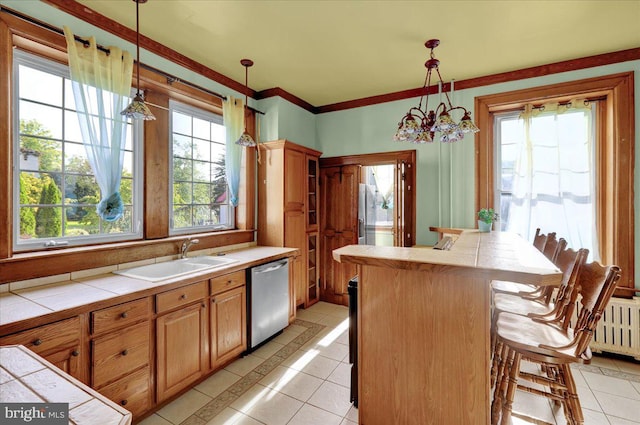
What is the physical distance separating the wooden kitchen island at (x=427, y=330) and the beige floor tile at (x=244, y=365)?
1207mm

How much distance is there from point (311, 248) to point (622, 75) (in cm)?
380

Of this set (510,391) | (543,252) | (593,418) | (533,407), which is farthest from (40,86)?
(593,418)

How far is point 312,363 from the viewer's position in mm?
2648

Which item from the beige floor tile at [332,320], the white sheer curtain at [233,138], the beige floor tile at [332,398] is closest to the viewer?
the beige floor tile at [332,398]

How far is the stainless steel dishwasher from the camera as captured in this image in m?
2.74

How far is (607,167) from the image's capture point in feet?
9.80

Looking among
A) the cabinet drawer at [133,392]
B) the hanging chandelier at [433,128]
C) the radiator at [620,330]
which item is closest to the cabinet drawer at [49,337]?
the cabinet drawer at [133,392]

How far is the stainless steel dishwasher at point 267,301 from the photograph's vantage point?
2.74m

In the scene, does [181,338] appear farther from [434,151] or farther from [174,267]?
[434,151]

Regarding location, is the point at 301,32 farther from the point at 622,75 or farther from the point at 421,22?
the point at 622,75

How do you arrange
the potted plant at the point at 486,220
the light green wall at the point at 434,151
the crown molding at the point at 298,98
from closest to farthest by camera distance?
the crown molding at the point at 298,98
the potted plant at the point at 486,220
the light green wall at the point at 434,151

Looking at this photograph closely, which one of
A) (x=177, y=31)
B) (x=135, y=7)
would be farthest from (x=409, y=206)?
(x=135, y=7)

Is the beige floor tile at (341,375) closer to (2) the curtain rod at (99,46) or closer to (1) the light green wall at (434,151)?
(1) the light green wall at (434,151)

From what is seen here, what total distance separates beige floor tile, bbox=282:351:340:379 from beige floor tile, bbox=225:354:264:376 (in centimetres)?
26
